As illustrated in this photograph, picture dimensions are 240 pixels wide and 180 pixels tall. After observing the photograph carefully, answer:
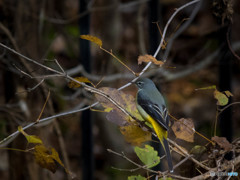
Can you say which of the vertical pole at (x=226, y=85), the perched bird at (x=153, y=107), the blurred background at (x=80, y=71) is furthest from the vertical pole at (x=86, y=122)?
the vertical pole at (x=226, y=85)

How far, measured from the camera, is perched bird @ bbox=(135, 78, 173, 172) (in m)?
1.74

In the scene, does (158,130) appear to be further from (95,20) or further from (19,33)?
(95,20)

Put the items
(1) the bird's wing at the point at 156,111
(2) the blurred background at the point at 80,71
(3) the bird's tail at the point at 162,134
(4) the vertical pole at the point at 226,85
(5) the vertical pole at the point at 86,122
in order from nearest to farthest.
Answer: (3) the bird's tail at the point at 162,134
(1) the bird's wing at the point at 156,111
(2) the blurred background at the point at 80,71
(4) the vertical pole at the point at 226,85
(5) the vertical pole at the point at 86,122

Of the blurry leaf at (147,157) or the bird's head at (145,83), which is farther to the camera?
the bird's head at (145,83)

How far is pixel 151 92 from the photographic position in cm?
194

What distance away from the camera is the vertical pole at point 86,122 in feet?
8.89

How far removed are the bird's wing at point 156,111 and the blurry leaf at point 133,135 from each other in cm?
30

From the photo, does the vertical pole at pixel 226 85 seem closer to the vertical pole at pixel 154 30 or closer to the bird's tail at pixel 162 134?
the vertical pole at pixel 154 30

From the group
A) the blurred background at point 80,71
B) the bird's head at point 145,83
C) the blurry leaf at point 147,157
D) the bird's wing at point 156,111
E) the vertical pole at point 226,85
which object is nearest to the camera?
the blurry leaf at point 147,157

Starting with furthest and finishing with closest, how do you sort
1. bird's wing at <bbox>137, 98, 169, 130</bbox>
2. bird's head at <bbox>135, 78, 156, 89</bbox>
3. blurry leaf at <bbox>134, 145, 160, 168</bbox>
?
bird's head at <bbox>135, 78, 156, 89</bbox> < bird's wing at <bbox>137, 98, 169, 130</bbox> < blurry leaf at <bbox>134, 145, 160, 168</bbox>

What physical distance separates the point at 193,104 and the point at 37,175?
349 cm

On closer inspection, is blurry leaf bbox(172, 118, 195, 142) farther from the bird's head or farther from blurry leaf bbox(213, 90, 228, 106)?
the bird's head

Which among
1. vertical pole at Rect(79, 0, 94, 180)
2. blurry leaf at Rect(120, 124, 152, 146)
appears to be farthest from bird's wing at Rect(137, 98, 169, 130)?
vertical pole at Rect(79, 0, 94, 180)

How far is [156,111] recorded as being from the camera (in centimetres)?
185
